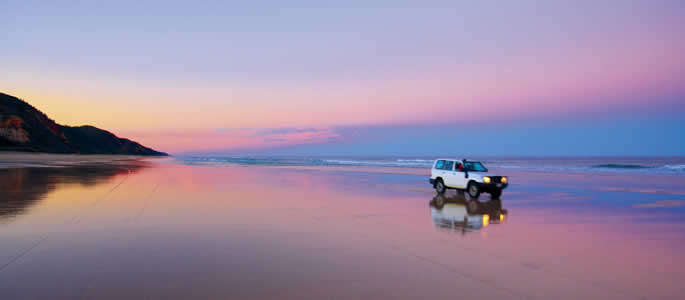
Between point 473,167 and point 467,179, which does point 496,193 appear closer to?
point 467,179

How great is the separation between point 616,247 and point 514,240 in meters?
2.01

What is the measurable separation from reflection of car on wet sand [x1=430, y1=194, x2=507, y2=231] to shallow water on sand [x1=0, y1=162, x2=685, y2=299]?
0.29 feet

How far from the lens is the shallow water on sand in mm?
5457

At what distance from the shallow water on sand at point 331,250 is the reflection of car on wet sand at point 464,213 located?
0.09 meters

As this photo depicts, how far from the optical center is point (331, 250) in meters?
7.62

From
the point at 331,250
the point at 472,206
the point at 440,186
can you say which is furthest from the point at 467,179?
the point at 331,250

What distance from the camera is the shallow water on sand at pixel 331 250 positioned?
5.46m

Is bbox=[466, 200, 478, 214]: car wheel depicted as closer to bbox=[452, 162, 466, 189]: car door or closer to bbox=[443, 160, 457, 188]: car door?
bbox=[452, 162, 466, 189]: car door

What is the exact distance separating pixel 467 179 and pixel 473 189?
0.62 metres

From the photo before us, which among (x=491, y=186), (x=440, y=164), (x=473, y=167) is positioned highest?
(x=440, y=164)

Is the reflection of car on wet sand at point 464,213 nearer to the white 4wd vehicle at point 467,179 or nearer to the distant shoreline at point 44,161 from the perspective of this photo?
the white 4wd vehicle at point 467,179

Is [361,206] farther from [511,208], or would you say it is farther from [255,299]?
[255,299]

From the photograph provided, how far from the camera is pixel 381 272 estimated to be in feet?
20.4

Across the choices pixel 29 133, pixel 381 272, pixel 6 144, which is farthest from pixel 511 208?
pixel 29 133
